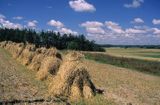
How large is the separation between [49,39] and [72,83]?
143 meters

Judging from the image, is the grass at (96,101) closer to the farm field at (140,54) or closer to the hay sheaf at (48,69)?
the hay sheaf at (48,69)

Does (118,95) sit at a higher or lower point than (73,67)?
lower

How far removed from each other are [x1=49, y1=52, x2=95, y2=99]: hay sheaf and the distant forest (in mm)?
124515

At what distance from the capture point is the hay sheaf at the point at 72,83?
18002mm

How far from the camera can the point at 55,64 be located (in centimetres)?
2509

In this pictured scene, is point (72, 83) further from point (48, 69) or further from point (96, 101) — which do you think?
point (48, 69)

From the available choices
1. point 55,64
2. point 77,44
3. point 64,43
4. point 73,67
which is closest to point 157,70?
point 55,64

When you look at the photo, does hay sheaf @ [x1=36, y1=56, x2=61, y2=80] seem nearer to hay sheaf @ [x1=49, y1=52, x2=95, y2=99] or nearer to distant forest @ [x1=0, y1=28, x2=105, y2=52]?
hay sheaf @ [x1=49, y1=52, x2=95, y2=99]

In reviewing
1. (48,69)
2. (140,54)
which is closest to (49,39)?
(140,54)

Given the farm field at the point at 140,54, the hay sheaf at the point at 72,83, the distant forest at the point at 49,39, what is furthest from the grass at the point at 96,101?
the distant forest at the point at 49,39

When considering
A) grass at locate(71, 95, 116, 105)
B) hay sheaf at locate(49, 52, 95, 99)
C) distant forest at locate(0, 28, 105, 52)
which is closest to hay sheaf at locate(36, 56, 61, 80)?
hay sheaf at locate(49, 52, 95, 99)

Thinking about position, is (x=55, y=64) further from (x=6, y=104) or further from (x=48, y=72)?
(x=6, y=104)

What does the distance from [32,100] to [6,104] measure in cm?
194

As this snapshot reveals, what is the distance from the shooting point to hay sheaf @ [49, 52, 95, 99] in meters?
18.0
